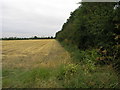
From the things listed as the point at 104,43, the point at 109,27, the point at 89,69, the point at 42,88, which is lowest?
the point at 42,88

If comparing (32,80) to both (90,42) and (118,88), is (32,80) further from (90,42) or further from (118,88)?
(90,42)

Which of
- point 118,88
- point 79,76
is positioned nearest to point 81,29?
point 79,76

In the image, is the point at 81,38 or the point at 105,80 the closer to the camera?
the point at 105,80

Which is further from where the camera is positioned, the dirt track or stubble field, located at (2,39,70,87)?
the dirt track

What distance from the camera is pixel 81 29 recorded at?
13391mm

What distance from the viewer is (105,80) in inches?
206

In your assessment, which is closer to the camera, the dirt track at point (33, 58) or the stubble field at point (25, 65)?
the stubble field at point (25, 65)

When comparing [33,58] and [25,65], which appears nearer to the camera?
[25,65]

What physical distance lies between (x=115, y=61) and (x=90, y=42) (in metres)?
5.95

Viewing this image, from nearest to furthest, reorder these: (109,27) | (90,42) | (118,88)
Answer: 1. (118,88)
2. (109,27)
3. (90,42)

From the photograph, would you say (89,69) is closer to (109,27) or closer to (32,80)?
(109,27)

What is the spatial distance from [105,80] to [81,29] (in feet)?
28.1

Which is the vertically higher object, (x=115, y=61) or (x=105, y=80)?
(x=115, y=61)

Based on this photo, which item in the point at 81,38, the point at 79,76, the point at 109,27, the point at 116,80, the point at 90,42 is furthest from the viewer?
the point at 81,38
